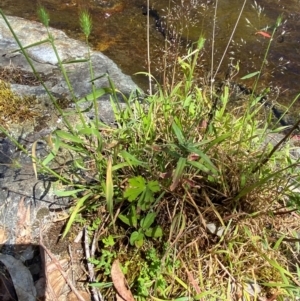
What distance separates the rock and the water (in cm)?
25

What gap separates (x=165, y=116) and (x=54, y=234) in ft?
2.41

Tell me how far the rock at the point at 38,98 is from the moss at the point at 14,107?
3 cm

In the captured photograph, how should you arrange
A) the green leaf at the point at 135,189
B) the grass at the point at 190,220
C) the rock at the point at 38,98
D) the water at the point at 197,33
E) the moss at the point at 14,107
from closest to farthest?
the green leaf at the point at 135,189, the grass at the point at 190,220, the rock at the point at 38,98, the moss at the point at 14,107, the water at the point at 197,33

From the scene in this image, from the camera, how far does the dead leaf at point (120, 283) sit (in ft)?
5.06

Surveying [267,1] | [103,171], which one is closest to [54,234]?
[103,171]

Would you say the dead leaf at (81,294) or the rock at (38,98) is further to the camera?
the rock at (38,98)

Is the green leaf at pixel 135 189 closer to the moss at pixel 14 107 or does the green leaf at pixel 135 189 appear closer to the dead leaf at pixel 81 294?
the dead leaf at pixel 81 294

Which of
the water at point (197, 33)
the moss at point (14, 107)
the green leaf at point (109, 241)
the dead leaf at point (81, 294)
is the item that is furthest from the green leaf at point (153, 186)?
the water at point (197, 33)

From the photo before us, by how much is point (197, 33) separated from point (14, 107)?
6.28ft

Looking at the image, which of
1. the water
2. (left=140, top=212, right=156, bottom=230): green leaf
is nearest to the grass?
(left=140, top=212, right=156, bottom=230): green leaf

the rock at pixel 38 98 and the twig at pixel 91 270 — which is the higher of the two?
the rock at pixel 38 98

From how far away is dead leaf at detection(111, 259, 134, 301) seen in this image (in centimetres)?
154

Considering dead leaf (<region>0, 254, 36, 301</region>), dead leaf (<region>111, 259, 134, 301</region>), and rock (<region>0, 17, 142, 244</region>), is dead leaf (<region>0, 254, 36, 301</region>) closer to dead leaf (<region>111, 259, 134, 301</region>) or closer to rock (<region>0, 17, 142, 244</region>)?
rock (<region>0, 17, 142, 244</region>)

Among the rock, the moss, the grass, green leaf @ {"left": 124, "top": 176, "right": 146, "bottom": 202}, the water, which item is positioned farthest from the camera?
the water
